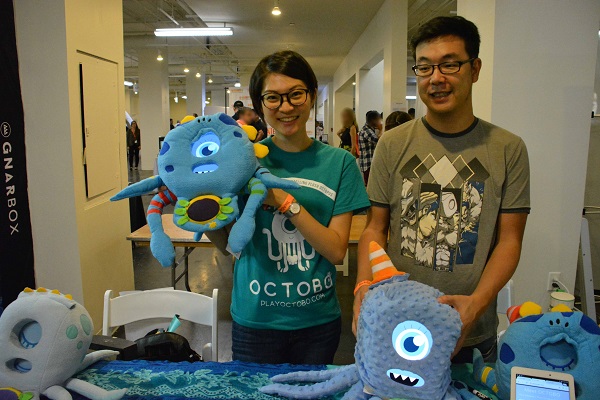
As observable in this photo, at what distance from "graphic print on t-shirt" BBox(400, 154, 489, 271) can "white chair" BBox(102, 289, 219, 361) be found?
86 centimetres

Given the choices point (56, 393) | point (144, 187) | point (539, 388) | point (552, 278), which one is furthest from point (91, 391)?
point (552, 278)

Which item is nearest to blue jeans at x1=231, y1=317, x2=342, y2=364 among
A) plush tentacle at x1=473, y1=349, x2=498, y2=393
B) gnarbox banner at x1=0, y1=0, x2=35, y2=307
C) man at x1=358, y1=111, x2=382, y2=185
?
plush tentacle at x1=473, y1=349, x2=498, y2=393

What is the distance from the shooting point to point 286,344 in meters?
1.36

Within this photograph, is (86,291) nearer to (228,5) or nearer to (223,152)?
(223,152)

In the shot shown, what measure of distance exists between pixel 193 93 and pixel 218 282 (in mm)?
13775

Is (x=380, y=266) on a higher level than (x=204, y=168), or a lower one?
lower

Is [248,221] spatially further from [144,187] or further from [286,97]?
[286,97]

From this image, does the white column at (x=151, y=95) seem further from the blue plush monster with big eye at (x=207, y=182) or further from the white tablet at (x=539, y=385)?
the white tablet at (x=539, y=385)

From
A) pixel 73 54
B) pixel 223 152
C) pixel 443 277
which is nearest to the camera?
pixel 223 152

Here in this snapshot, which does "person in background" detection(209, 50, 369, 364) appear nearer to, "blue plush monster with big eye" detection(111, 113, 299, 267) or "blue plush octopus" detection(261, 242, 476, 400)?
"blue plush monster with big eye" detection(111, 113, 299, 267)

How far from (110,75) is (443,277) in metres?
3.17

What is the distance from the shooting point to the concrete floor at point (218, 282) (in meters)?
3.26

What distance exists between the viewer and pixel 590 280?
292cm

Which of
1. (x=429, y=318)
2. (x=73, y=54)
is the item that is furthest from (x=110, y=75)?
(x=429, y=318)
